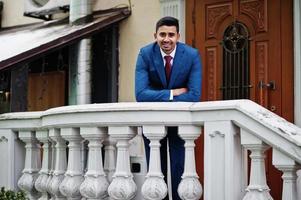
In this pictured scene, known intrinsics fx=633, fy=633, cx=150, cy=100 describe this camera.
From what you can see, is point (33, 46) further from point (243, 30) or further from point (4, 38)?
point (243, 30)

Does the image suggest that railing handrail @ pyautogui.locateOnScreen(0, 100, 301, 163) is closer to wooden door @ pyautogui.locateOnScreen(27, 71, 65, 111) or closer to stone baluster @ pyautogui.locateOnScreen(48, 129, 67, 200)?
stone baluster @ pyautogui.locateOnScreen(48, 129, 67, 200)

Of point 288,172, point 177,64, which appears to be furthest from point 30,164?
point 288,172

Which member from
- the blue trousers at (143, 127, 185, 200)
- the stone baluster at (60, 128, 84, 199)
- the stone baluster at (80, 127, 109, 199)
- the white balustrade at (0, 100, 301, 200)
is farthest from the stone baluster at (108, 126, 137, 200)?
the stone baluster at (60, 128, 84, 199)

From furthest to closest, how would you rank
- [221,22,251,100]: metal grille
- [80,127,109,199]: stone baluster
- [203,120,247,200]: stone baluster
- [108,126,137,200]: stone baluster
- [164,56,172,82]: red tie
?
1. [221,22,251,100]: metal grille
2. [164,56,172,82]: red tie
3. [80,127,109,199]: stone baluster
4. [108,126,137,200]: stone baluster
5. [203,120,247,200]: stone baluster

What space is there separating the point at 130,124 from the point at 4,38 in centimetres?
609

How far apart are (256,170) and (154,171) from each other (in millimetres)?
662

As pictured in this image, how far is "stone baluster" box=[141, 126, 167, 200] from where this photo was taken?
3.89 metres

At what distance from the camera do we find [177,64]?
419 centimetres

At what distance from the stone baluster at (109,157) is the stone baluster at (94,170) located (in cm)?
8

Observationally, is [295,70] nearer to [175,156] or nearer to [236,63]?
[236,63]

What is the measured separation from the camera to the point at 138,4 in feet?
27.8

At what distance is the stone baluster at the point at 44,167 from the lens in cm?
471

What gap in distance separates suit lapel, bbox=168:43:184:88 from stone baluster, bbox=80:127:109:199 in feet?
1.86

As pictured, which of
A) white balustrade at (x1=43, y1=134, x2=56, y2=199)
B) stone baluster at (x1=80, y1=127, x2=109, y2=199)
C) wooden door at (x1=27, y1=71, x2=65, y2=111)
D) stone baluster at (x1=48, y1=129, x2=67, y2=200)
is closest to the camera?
stone baluster at (x1=80, y1=127, x2=109, y2=199)
